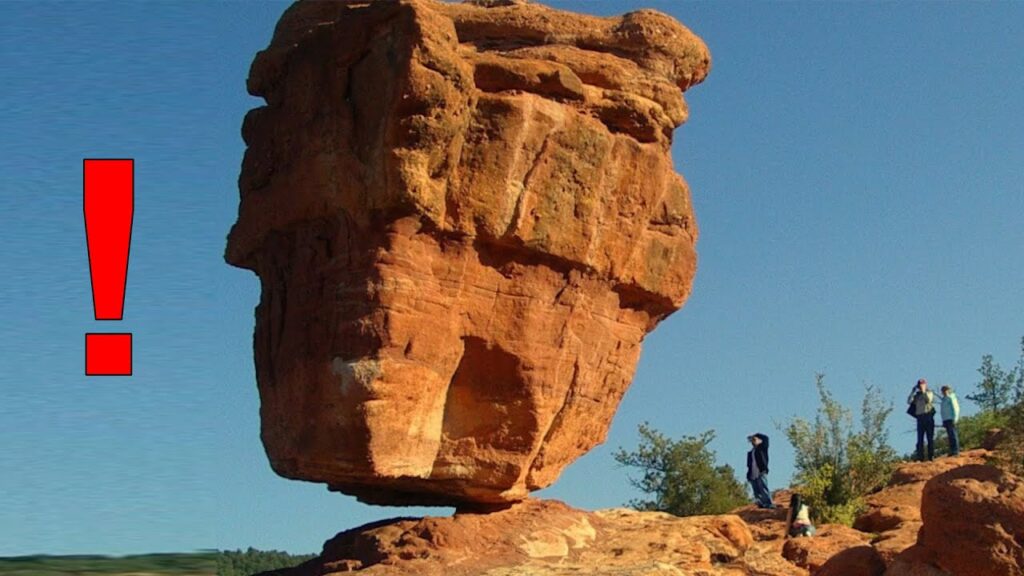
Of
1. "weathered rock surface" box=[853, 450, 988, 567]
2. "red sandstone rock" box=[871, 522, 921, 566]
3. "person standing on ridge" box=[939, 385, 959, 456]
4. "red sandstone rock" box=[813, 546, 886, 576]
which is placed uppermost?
"person standing on ridge" box=[939, 385, 959, 456]

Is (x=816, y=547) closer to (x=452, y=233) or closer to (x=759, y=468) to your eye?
(x=759, y=468)

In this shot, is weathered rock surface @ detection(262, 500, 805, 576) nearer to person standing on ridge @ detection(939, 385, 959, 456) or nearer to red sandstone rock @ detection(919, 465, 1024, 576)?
red sandstone rock @ detection(919, 465, 1024, 576)

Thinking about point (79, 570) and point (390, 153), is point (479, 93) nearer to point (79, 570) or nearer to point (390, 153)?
point (390, 153)

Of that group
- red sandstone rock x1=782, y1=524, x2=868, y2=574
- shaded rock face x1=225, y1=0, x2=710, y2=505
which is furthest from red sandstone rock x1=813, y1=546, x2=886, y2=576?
shaded rock face x1=225, y1=0, x2=710, y2=505

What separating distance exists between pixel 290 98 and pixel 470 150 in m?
2.88

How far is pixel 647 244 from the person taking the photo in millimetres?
17828

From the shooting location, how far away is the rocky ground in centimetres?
1524

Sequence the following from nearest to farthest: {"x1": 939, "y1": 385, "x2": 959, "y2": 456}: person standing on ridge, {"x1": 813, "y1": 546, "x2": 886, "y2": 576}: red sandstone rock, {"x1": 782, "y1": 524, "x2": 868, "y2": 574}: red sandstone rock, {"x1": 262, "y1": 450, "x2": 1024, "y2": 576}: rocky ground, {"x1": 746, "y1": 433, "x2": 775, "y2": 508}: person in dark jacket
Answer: {"x1": 262, "y1": 450, "x2": 1024, "y2": 576}: rocky ground, {"x1": 813, "y1": 546, "x2": 886, "y2": 576}: red sandstone rock, {"x1": 782, "y1": 524, "x2": 868, "y2": 574}: red sandstone rock, {"x1": 746, "y1": 433, "x2": 775, "y2": 508}: person in dark jacket, {"x1": 939, "y1": 385, "x2": 959, "y2": 456}: person standing on ridge

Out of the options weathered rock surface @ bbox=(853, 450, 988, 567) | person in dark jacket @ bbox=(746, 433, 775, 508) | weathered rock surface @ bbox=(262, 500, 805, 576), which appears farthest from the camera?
person in dark jacket @ bbox=(746, 433, 775, 508)

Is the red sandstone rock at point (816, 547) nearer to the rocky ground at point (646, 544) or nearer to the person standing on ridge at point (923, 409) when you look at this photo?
the rocky ground at point (646, 544)

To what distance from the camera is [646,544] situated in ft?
55.0

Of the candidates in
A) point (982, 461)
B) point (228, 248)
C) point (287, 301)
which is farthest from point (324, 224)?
point (982, 461)

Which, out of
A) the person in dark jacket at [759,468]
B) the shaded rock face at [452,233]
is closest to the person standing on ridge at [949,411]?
the person in dark jacket at [759,468]

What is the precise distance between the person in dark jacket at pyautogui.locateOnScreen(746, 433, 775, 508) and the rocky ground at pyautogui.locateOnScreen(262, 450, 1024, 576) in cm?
527
